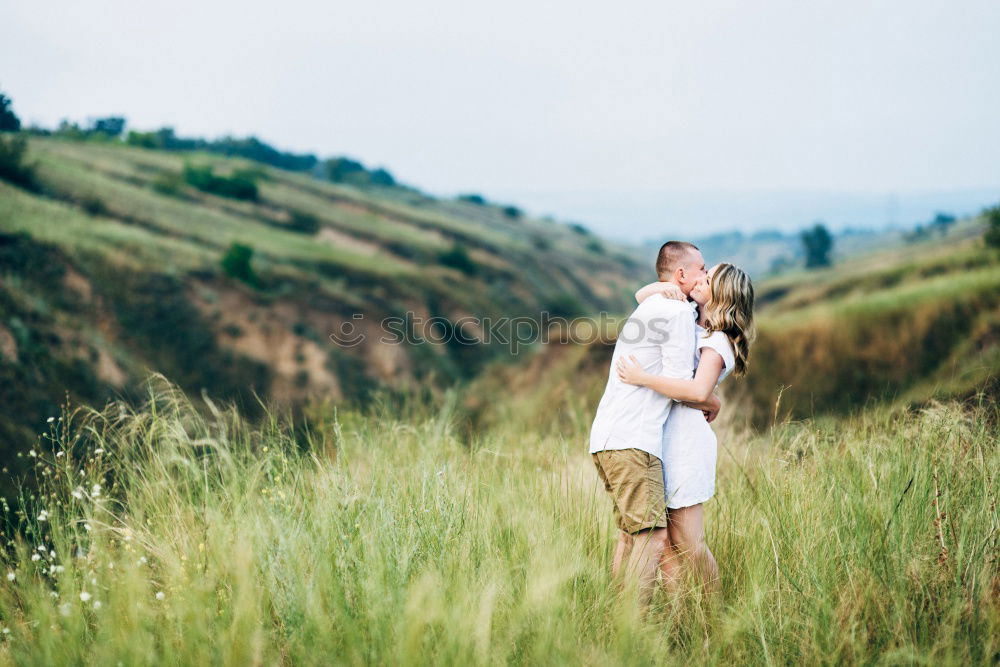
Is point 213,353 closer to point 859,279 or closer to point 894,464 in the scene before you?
point 894,464

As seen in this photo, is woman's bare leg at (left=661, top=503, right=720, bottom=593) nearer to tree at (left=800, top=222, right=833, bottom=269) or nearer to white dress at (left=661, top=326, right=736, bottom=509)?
white dress at (left=661, top=326, right=736, bottom=509)

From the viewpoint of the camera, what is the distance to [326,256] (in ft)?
119

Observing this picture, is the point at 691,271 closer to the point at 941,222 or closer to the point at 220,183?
the point at 220,183

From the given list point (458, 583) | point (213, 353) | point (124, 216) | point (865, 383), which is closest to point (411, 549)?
point (458, 583)

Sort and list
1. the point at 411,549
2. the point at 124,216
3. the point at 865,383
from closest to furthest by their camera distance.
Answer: the point at 411,549 → the point at 865,383 → the point at 124,216

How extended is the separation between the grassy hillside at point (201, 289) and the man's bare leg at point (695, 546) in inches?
231

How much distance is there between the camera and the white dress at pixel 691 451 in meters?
3.76

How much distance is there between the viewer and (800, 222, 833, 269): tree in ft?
236

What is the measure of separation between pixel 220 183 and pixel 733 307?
139 feet

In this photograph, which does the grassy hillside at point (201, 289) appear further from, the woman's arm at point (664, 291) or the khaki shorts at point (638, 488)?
the khaki shorts at point (638, 488)

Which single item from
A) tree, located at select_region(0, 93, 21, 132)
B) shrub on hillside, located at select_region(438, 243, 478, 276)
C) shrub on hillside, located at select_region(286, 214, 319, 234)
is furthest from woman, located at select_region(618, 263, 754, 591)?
shrub on hillside, located at select_region(438, 243, 478, 276)

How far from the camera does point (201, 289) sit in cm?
2716

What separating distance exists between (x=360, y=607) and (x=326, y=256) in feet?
113

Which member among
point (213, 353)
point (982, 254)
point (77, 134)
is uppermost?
point (77, 134)
